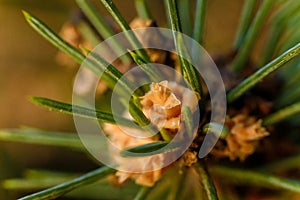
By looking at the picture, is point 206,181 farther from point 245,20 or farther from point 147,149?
point 245,20

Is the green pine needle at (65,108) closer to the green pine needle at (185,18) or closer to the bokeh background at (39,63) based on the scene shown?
the green pine needle at (185,18)

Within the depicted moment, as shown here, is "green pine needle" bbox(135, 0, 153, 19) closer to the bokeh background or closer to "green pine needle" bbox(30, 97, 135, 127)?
"green pine needle" bbox(30, 97, 135, 127)

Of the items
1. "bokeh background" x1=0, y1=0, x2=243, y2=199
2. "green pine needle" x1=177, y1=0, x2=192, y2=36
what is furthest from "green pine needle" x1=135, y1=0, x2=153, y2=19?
"bokeh background" x1=0, y1=0, x2=243, y2=199

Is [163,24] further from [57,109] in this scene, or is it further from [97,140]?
[57,109]

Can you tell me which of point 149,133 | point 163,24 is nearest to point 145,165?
point 149,133

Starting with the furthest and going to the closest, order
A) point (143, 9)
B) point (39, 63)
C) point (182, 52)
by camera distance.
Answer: point (39, 63)
point (143, 9)
point (182, 52)

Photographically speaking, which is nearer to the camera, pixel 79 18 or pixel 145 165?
pixel 145 165

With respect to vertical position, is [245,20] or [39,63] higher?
[39,63]

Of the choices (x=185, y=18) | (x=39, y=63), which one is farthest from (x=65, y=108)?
(x=39, y=63)
